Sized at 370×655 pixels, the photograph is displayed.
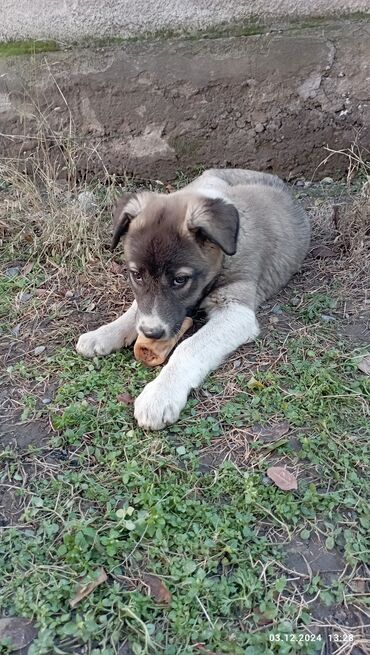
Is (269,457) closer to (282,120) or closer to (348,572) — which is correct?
(348,572)

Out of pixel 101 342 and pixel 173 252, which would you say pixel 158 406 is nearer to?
pixel 101 342

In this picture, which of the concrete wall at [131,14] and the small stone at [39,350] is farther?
the concrete wall at [131,14]

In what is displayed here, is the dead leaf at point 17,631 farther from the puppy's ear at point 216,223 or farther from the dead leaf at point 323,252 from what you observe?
the dead leaf at point 323,252

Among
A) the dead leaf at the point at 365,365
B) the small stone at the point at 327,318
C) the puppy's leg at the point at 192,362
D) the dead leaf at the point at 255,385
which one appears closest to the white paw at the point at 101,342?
the puppy's leg at the point at 192,362

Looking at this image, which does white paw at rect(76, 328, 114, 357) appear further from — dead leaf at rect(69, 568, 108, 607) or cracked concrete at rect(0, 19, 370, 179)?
cracked concrete at rect(0, 19, 370, 179)

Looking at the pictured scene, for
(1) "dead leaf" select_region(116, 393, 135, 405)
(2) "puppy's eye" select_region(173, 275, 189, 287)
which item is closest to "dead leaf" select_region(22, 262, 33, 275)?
(2) "puppy's eye" select_region(173, 275, 189, 287)

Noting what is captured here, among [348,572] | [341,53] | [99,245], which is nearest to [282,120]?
[341,53]
